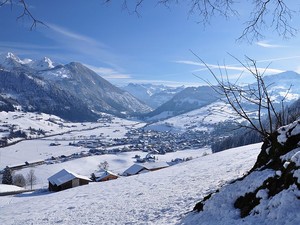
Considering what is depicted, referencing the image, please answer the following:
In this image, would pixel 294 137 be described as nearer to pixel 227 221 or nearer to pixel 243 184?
pixel 243 184

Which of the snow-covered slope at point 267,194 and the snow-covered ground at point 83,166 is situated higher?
the snow-covered slope at point 267,194

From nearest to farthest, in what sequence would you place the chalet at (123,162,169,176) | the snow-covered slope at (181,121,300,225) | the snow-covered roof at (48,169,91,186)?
1. the snow-covered slope at (181,121,300,225)
2. the snow-covered roof at (48,169,91,186)
3. the chalet at (123,162,169,176)

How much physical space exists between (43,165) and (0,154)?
36.0 meters

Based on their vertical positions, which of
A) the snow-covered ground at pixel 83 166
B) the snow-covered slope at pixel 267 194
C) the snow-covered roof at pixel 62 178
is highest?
the snow-covered slope at pixel 267 194

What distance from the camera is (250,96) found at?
6805 mm

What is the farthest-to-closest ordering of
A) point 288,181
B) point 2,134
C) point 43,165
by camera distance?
point 2,134
point 43,165
point 288,181

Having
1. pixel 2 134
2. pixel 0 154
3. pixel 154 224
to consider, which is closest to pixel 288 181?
pixel 154 224

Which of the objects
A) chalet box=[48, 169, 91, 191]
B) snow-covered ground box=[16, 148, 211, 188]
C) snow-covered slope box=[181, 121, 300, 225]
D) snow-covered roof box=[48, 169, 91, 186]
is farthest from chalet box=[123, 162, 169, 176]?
snow-covered slope box=[181, 121, 300, 225]

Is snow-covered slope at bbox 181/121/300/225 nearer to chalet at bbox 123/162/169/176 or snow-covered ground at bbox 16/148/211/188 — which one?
chalet at bbox 123/162/169/176

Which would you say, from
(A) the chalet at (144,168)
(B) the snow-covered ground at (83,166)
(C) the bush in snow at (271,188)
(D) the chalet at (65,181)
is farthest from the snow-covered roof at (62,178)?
(B) the snow-covered ground at (83,166)

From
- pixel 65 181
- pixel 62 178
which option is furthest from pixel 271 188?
pixel 62 178

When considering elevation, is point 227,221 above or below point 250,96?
below

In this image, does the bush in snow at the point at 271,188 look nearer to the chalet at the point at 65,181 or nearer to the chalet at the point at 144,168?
the chalet at the point at 65,181

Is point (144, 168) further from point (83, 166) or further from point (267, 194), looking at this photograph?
point (83, 166)
